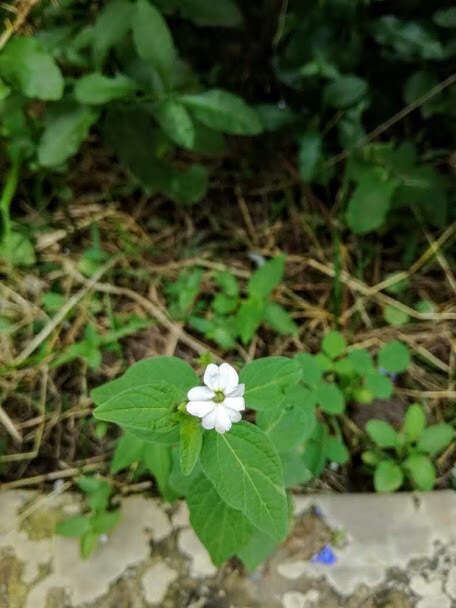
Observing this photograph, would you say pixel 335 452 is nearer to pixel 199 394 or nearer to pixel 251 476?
pixel 251 476

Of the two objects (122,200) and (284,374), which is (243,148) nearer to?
(122,200)

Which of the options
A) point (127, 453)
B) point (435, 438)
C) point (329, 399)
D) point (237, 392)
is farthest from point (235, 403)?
point (435, 438)

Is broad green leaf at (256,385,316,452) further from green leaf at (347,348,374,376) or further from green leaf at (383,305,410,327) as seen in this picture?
green leaf at (383,305,410,327)

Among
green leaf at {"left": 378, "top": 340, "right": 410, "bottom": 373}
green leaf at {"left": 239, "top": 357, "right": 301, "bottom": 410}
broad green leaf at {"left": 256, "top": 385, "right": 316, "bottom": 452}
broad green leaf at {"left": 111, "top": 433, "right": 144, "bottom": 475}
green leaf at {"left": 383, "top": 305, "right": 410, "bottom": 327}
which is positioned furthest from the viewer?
green leaf at {"left": 383, "top": 305, "right": 410, "bottom": 327}

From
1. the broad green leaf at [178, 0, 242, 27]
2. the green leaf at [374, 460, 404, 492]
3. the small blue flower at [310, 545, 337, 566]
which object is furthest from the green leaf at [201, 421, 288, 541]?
the broad green leaf at [178, 0, 242, 27]

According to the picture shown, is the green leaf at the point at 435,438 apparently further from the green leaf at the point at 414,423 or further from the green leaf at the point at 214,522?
the green leaf at the point at 214,522

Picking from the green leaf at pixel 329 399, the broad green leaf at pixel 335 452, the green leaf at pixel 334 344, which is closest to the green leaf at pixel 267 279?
the green leaf at pixel 334 344
